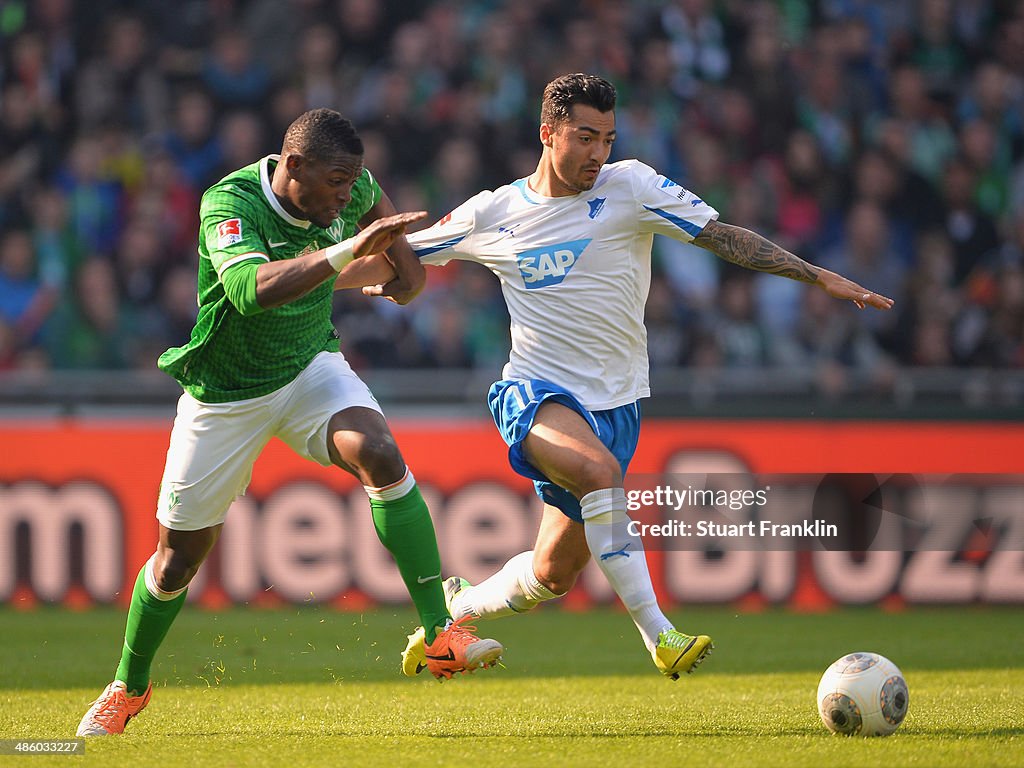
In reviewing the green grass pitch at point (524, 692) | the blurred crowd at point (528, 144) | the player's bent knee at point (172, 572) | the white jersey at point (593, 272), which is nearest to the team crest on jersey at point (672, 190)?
the white jersey at point (593, 272)

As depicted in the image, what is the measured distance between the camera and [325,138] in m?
5.29

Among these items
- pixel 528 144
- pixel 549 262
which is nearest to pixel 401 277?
pixel 549 262

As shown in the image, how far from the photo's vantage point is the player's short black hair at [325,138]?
17.4 feet

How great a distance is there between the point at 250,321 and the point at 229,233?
45 centimetres

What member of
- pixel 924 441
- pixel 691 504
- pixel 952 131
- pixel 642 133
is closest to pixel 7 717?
pixel 691 504

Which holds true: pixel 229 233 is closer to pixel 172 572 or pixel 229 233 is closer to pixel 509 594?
pixel 172 572

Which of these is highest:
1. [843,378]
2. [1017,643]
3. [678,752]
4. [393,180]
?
[393,180]

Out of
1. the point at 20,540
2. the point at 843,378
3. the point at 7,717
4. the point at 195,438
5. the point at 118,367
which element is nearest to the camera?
the point at 195,438

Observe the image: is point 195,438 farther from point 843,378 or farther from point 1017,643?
point 843,378

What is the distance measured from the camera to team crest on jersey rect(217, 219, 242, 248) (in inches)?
208

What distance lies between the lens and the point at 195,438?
18.6ft

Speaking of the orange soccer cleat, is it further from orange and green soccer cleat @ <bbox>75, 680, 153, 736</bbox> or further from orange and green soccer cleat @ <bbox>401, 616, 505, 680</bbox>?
orange and green soccer cleat @ <bbox>75, 680, 153, 736</bbox>

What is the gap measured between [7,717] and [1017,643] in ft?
17.9

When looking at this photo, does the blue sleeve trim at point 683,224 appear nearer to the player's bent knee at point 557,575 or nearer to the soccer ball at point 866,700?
the player's bent knee at point 557,575
